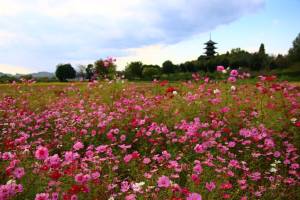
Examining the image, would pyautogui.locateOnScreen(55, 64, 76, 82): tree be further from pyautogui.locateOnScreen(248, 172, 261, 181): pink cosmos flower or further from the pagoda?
pyautogui.locateOnScreen(248, 172, 261, 181): pink cosmos flower

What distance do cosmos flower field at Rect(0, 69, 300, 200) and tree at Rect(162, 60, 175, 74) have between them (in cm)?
4556

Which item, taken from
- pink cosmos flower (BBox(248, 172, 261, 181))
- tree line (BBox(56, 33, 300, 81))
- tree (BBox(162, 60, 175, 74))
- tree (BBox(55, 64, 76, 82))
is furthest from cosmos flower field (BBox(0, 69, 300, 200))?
tree (BBox(55, 64, 76, 82))

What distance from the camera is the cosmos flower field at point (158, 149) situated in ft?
10.9

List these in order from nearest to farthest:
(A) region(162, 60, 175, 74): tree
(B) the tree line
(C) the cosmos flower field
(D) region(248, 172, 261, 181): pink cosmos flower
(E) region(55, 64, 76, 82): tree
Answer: (C) the cosmos flower field → (D) region(248, 172, 261, 181): pink cosmos flower → (B) the tree line → (A) region(162, 60, 175, 74): tree → (E) region(55, 64, 76, 82): tree

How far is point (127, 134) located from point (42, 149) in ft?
9.59

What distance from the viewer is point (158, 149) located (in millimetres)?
5336

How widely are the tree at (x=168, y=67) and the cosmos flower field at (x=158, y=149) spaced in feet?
149

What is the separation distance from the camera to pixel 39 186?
3.52m

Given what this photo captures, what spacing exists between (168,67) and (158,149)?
5072 cm

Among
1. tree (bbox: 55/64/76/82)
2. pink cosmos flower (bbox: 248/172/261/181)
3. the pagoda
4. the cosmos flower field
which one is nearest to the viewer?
the cosmos flower field

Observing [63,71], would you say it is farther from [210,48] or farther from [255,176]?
[255,176]

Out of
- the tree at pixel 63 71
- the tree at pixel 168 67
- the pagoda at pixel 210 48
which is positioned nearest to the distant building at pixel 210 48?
the pagoda at pixel 210 48

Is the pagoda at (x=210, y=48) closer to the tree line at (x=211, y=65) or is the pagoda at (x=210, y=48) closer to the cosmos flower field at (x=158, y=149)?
the tree line at (x=211, y=65)

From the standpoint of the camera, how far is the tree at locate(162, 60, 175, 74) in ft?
180
